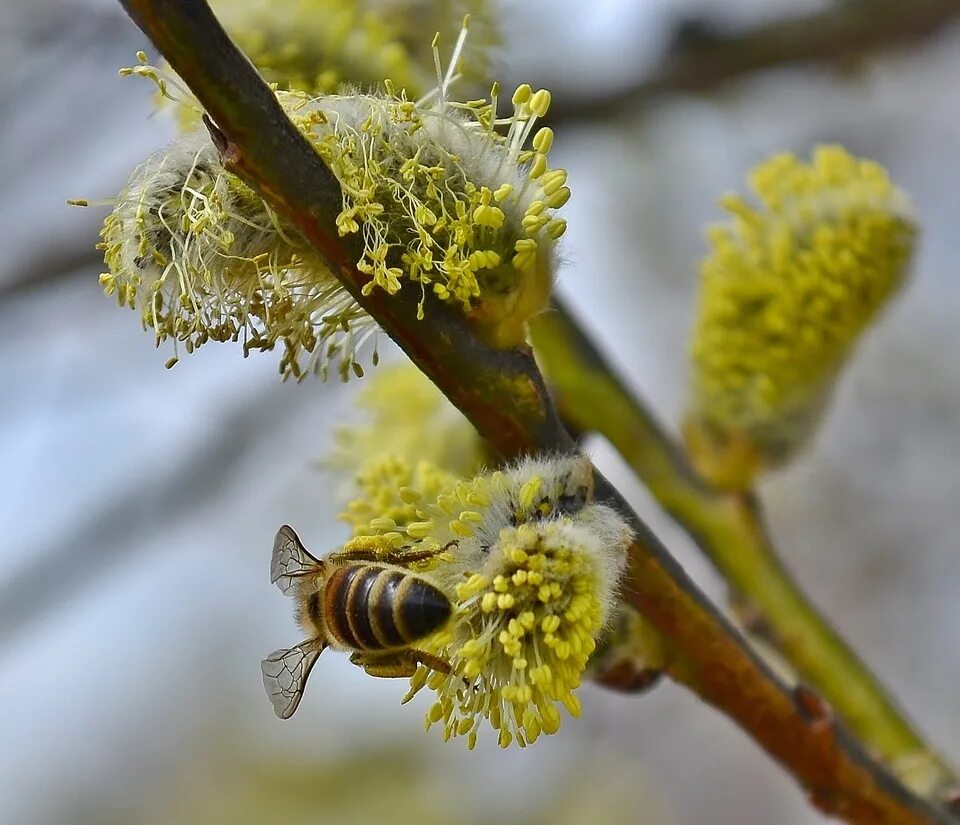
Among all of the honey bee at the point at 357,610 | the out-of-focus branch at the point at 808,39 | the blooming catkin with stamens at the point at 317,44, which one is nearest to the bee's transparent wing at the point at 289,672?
the honey bee at the point at 357,610

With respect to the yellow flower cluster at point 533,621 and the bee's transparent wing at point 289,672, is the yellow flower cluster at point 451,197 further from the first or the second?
the bee's transparent wing at point 289,672

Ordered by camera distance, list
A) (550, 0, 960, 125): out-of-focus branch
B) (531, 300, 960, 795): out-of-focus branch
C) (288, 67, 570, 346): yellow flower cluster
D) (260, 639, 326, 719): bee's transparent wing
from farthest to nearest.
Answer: (550, 0, 960, 125): out-of-focus branch < (531, 300, 960, 795): out-of-focus branch < (260, 639, 326, 719): bee's transparent wing < (288, 67, 570, 346): yellow flower cluster

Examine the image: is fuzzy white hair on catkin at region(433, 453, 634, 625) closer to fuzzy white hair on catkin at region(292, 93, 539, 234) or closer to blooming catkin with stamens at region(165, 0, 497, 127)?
fuzzy white hair on catkin at region(292, 93, 539, 234)

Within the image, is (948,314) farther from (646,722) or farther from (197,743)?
(197,743)

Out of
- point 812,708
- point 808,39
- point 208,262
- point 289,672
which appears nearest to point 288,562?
point 289,672

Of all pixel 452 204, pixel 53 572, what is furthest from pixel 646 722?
pixel 452 204

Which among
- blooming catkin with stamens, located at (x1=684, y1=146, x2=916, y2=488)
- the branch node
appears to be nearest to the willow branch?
the branch node

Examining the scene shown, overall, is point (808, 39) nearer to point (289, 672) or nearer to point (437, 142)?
point (437, 142)
